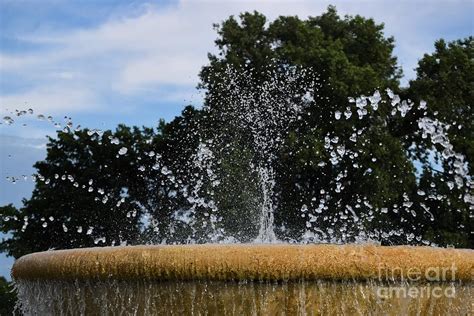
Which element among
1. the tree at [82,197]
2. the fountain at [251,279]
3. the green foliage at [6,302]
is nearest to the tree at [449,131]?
the tree at [82,197]

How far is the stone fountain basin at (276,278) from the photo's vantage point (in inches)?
158

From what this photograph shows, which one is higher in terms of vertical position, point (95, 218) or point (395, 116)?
point (395, 116)

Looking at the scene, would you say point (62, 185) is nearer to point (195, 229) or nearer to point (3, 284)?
point (3, 284)

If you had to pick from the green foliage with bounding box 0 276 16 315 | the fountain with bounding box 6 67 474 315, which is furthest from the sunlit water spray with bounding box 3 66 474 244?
the fountain with bounding box 6 67 474 315

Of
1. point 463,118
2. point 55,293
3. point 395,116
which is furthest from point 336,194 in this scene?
point 55,293

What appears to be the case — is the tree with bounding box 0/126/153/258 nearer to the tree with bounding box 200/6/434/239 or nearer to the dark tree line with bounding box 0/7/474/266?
the dark tree line with bounding box 0/7/474/266

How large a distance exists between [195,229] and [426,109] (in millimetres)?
7057

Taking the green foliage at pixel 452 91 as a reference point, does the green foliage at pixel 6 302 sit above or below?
below

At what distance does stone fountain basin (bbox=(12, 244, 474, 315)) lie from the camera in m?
Result: 4.02

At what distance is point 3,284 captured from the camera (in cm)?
2100

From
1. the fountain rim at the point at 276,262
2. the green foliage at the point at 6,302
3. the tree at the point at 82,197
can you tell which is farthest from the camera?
the tree at the point at 82,197

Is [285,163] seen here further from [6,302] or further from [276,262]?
[276,262]

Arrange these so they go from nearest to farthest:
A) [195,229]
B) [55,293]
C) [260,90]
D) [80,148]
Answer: [55,293] → [195,229] → [260,90] → [80,148]

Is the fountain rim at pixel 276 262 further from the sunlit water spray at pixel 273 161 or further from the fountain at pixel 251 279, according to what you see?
the sunlit water spray at pixel 273 161
